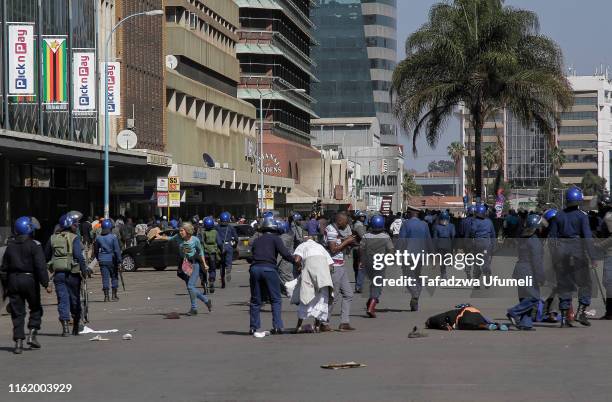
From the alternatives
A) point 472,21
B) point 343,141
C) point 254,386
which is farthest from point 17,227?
point 343,141

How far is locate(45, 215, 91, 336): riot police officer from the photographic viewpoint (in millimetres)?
18203

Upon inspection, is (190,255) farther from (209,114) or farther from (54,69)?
(209,114)

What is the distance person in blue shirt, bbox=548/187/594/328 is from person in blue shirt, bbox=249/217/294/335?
13.0 feet

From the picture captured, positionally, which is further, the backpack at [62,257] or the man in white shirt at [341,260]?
the man in white shirt at [341,260]

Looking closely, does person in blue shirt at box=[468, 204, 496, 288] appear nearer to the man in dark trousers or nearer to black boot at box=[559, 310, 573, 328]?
black boot at box=[559, 310, 573, 328]

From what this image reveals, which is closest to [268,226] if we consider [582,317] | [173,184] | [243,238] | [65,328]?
[65,328]

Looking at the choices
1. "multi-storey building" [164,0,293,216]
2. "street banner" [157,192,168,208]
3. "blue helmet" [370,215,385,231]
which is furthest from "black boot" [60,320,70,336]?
"multi-storey building" [164,0,293,216]

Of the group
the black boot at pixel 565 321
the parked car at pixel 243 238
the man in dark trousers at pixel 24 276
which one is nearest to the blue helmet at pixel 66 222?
the man in dark trousers at pixel 24 276

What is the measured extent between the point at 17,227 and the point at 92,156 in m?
31.7

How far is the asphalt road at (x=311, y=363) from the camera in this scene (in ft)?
38.9

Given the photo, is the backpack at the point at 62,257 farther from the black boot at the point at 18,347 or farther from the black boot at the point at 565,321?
the black boot at the point at 565,321

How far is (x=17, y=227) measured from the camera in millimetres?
16516

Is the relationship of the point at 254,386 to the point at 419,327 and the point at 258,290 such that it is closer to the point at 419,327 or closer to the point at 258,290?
the point at 258,290

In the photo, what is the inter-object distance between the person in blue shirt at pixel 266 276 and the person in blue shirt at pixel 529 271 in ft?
11.0
